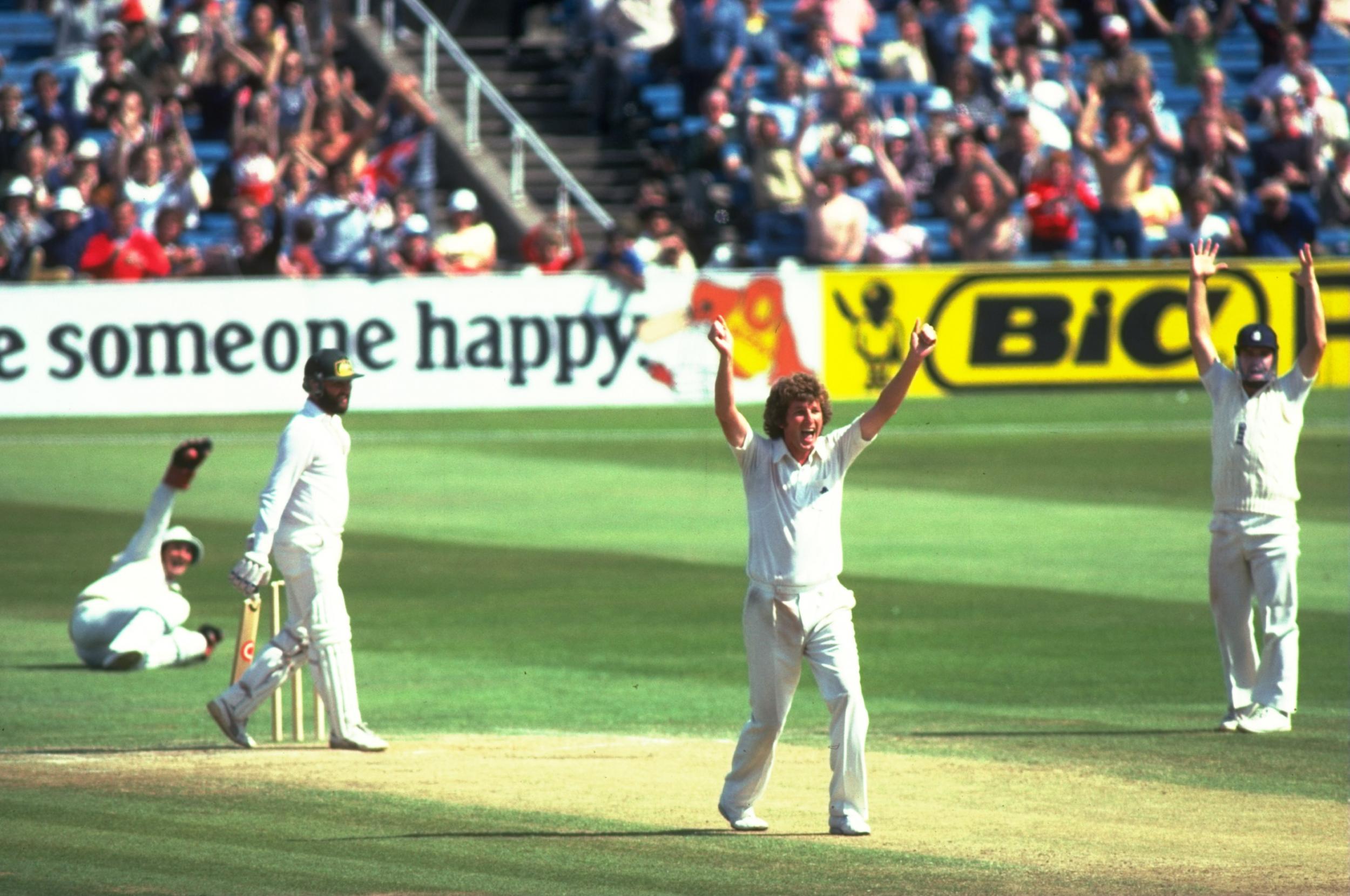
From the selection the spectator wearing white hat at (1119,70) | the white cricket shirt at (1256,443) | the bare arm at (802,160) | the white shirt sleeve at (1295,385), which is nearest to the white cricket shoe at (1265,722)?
the white cricket shirt at (1256,443)

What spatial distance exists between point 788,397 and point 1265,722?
13.2 feet

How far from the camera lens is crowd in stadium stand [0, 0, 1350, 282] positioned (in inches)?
1032

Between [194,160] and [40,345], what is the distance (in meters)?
3.59

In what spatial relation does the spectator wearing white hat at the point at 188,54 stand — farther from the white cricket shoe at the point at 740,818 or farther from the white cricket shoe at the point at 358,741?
the white cricket shoe at the point at 740,818

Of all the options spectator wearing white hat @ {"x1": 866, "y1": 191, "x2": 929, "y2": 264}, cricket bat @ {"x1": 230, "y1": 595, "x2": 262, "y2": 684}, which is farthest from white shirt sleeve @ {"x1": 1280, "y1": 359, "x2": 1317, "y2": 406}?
spectator wearing white hat @ {"x1": 866, "y1": 191, "x2": 929, "y2": 264}

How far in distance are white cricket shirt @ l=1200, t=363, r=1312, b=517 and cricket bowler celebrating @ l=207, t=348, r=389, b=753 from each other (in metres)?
4.42

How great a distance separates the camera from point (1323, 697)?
1259 cm

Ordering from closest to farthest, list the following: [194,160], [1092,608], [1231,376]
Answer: [1231,376], [1092,608], [194,160]

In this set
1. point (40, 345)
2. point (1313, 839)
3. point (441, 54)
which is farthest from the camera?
point (441, 54)

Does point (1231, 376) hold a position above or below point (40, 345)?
above

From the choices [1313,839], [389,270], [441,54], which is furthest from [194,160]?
[1313,839]

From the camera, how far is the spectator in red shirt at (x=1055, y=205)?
90.9ft

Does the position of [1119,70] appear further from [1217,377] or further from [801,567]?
[801,567]

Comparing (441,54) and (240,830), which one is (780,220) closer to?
(441,54)
